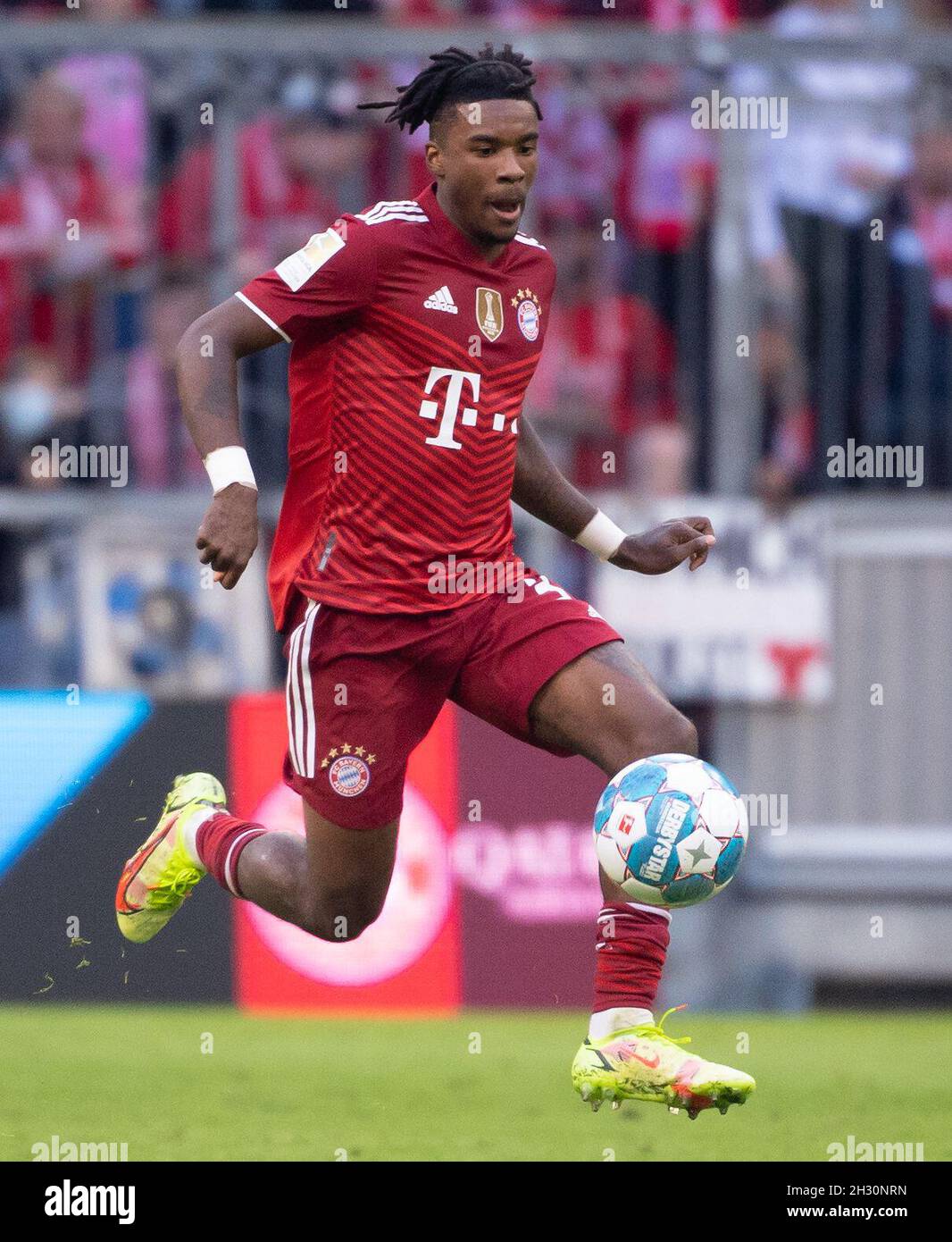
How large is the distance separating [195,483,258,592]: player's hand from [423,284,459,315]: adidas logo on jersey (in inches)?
32.9

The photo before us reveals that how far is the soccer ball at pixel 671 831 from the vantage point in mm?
5336

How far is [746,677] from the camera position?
9750 mm

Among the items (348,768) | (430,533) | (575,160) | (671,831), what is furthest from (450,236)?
(575,160)

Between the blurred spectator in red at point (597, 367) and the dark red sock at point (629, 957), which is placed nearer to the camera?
the dark red sock at point (629, 957)

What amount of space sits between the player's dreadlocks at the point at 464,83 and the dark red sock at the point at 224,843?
6.51ft

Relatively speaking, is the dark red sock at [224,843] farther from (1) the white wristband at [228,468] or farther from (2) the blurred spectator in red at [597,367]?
(2) the blurred spectator in red at [597,367]

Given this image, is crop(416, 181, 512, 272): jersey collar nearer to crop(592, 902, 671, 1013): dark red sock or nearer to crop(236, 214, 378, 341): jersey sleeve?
crop(236, 214, 378, 341): jersey sleeve

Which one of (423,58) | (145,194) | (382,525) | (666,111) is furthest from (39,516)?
(382,525)


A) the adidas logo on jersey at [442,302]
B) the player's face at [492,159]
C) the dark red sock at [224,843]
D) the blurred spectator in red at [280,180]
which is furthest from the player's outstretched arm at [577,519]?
the blurred spectator in red at [280,180]

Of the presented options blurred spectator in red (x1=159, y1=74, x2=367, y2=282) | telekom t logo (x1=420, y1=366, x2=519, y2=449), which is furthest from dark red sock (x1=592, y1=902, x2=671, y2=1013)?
blurred spectator in red (x1=159, y1=74, x2=367, y2=282)

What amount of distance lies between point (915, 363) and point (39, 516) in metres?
3.92

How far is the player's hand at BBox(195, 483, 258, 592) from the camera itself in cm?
490

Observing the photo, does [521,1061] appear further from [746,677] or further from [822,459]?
[822,459]

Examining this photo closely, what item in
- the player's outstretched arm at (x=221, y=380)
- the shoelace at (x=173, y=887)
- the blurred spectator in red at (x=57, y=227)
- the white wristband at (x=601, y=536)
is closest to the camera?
the player's outstretched arm at (x=221, y=380)
